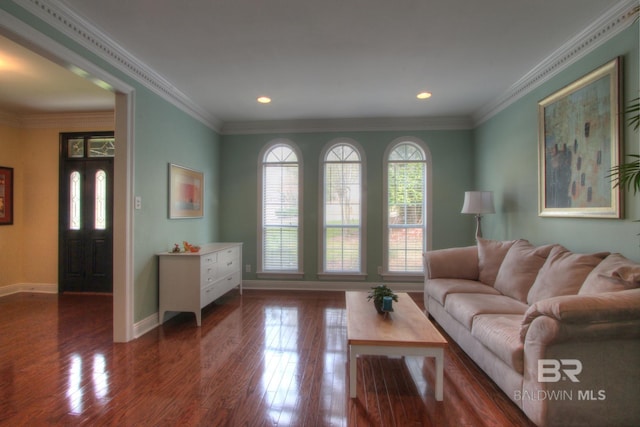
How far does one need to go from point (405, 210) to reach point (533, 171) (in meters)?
1.86

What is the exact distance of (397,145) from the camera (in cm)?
483

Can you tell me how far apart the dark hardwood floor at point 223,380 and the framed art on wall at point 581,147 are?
164 centimetres

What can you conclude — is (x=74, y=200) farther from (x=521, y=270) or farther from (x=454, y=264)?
(x=521, y=270)

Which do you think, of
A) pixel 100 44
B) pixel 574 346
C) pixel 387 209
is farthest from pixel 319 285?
pixel 100 44

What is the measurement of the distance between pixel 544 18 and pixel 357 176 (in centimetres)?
293

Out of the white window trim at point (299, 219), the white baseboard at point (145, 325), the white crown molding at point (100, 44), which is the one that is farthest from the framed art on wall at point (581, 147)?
the white baseboard at point (145, 325)

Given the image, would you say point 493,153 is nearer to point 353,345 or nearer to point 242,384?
point 353,345

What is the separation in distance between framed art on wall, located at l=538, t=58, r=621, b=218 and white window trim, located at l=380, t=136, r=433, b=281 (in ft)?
5.73

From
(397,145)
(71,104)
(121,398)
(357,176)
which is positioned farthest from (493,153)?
(71,104)

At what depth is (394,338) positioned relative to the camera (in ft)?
6.56

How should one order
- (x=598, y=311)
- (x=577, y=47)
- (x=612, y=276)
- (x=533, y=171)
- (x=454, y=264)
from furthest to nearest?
(x=454, y=264)
(x=533, y=171)
(x=577, y=47)
(x=612, y=276)
(x=598, y=311)

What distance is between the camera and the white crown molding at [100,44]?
2104mm

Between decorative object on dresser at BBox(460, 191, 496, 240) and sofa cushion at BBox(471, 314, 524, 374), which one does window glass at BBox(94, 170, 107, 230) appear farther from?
decorative object on dresser at BBox(460, 191, 496, 240)

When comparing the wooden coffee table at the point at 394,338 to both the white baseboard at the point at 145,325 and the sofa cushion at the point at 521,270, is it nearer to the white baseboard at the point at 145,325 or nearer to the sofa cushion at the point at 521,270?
the sofa cushion at the point at 521,270
